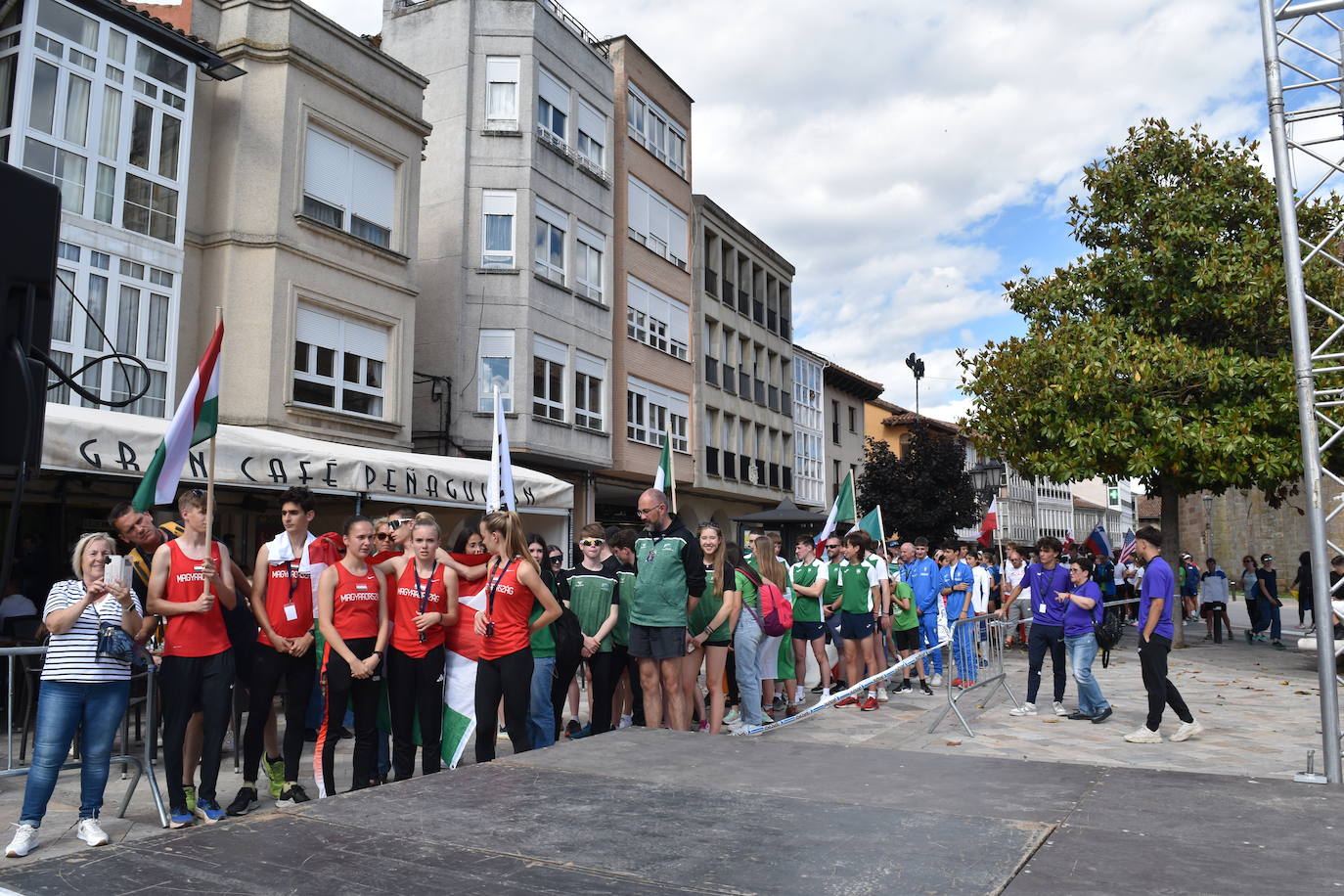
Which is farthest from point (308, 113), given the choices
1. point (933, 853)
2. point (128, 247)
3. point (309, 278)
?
point (933, 853)

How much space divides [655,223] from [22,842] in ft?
87.6

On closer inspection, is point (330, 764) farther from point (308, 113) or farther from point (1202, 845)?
point (308, 113)

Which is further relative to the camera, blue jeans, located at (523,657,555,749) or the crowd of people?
blue jeans, located at (523,657,555,749)

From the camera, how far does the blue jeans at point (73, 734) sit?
18.0 ft

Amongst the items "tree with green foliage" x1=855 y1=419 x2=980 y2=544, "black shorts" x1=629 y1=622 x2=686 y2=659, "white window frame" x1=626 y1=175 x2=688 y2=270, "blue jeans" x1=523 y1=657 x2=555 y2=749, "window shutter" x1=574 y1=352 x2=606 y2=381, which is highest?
"white window frame" x1=626 y1=175 x2=688 y2=270

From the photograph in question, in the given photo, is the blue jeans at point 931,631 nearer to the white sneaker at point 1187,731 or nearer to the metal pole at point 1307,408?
the white sneaker at point 1187,731

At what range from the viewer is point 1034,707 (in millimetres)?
11734

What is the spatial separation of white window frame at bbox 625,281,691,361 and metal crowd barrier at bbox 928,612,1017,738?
59.7ft

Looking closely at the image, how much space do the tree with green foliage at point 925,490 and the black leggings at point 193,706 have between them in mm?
31201

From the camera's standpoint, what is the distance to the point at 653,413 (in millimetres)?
29844

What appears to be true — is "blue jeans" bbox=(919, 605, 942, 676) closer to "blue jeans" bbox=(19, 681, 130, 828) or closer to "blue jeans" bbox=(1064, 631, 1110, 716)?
"blue jeans" bbox=(1064, 631, 1110, 716)

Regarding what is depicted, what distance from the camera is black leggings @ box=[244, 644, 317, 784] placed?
661 cm

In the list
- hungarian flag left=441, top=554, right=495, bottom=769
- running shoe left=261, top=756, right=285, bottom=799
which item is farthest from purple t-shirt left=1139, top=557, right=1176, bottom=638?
running shoe left=261, top=756, right=285, bottom=799

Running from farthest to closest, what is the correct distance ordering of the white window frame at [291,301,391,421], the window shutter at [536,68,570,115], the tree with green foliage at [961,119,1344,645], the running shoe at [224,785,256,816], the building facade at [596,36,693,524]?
the building facade at [596,36,693,524]
the window shutter at [536,68,570,115]
the white window frame at [291,301,391,421]
the tree with green foliage at [961,119,1344,645]
the running shoe at [224,785,256,816]
